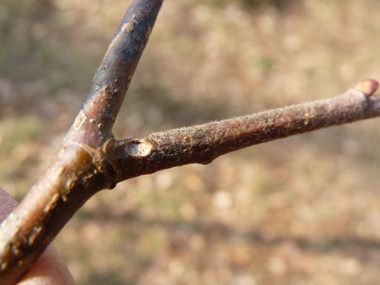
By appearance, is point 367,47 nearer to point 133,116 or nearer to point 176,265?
point 133,116

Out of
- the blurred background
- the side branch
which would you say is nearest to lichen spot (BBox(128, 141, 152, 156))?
the side branch

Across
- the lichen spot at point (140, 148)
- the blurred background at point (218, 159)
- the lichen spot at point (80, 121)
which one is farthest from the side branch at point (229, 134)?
the blurred background at point (218, 159)

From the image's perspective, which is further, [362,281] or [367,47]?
[367,47]

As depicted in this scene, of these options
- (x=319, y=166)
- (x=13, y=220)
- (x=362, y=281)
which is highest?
(x=13, y=220)

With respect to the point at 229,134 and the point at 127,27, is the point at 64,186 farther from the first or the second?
the point at 127,27

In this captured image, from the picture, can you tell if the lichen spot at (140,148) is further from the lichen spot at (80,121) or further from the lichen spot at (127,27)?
the lichen spot at (127,27)

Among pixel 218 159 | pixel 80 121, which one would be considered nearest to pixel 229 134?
pixel 80 121

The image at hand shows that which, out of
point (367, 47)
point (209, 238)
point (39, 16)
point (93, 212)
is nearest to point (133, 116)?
point (93, 212)

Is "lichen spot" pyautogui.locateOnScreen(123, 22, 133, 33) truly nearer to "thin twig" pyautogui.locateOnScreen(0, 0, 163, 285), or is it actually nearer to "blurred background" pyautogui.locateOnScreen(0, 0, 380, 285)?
"thin twig" pyautogui.locateOnScreen(0, 0, 163, 285)
